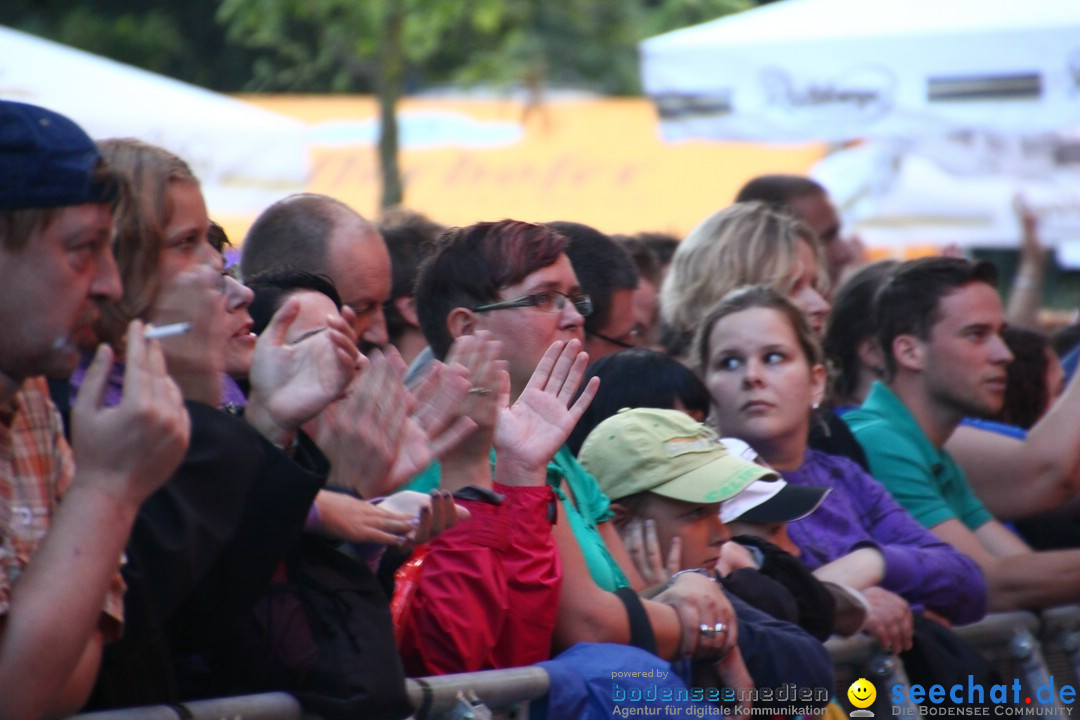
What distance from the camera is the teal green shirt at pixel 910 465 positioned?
4.74 meters

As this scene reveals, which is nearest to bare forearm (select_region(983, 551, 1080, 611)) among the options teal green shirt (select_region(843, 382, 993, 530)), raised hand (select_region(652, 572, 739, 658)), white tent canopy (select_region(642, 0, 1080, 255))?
teal green shirt (select_region(843, 382, 993, 530))

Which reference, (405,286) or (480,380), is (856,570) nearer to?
(480,380)

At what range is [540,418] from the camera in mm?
3061

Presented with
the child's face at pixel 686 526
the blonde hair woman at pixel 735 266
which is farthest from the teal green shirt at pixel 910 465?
the child's face at pixel 686 526

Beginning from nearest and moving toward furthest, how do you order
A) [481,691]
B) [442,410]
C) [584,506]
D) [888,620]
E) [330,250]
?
[481,691]
[442,410]
[584,506]
[330,250]
[888,620]

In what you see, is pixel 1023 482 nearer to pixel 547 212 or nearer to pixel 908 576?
pixel 908 576

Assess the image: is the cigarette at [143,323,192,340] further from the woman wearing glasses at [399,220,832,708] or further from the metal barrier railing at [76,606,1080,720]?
the woman wearing glasses at [399,220,832,708]

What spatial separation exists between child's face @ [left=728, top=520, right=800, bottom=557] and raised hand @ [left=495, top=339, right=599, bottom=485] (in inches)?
37.0

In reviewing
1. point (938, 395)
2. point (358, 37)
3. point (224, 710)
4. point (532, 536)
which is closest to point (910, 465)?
point (938, 395)

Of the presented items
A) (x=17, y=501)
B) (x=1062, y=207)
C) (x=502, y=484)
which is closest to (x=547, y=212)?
(x=1062, y=207)

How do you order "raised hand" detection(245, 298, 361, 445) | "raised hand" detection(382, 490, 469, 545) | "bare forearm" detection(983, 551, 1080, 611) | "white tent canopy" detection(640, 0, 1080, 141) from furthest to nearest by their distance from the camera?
"white tent canopy" detection(640, 0, 1080, 141) → "bare forearm" detection(983, 551, 1080, 611) → "raised hand" detection(382, 490, 469, 545) → "raised hand" detection(245, 298, 361, 445)

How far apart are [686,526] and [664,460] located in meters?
0.18

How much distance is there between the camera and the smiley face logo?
13.1 feet

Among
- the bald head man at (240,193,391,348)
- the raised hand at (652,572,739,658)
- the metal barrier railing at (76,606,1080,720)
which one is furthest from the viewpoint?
the bald head man at (240,193,391,348)
